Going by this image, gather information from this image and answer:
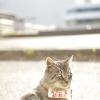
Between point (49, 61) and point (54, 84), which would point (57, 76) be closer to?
point (54, 84)

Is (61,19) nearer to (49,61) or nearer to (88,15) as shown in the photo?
(88,15)

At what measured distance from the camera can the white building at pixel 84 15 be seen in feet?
216

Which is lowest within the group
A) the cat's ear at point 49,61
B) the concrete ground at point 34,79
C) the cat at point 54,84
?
the concrete ground at point 34,79

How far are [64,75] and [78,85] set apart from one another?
5.77ft

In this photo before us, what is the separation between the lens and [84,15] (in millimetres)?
66250

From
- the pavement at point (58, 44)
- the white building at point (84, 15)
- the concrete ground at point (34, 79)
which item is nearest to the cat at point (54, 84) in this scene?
the concrete ground at point (34, 79)

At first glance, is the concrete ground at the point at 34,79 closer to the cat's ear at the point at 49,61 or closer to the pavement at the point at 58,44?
the cat's ear at the point at 49,61

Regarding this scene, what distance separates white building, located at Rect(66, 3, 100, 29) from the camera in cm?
6575

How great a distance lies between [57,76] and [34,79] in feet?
7.64

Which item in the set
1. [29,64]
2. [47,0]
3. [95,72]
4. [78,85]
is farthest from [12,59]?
[47,0]

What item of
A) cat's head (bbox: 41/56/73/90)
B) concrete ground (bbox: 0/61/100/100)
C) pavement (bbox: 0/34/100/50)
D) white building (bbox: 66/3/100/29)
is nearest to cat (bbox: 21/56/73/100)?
cat's head (bbox: 41/56/73/90)

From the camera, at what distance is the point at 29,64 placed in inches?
252

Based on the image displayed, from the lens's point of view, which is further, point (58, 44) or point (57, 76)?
point (58, 44)

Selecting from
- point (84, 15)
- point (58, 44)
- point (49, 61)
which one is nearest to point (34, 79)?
point (49, 61)
